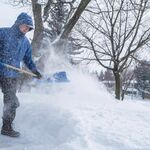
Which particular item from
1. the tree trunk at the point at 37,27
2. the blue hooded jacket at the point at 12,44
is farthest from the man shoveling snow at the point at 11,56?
the tree trunk at the point at 37,27

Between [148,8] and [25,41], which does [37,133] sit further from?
[148,8]

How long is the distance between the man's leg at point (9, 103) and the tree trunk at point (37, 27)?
8778mm

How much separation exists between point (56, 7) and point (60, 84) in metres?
10.4

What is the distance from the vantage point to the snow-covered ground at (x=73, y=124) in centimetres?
596

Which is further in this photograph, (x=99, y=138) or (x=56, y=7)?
(x=56, y=7)

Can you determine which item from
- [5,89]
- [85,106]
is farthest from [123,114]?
[5,89]

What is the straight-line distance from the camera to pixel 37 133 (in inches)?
274

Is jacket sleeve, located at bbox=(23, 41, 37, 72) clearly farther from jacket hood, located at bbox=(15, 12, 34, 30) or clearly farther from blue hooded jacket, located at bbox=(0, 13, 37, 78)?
jacket hood, located at bbox=(15, 12, 34, 30)

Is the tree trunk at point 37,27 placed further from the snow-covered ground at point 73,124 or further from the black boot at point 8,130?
the black boot at point 8,130

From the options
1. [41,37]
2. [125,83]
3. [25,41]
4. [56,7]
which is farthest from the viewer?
[125,83]

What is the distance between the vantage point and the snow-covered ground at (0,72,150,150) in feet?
19.5

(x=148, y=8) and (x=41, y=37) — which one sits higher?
(x=148, y=8)

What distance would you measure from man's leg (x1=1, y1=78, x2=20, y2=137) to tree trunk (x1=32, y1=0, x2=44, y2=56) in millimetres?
8778

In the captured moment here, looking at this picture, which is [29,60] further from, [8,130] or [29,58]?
[8,130]
